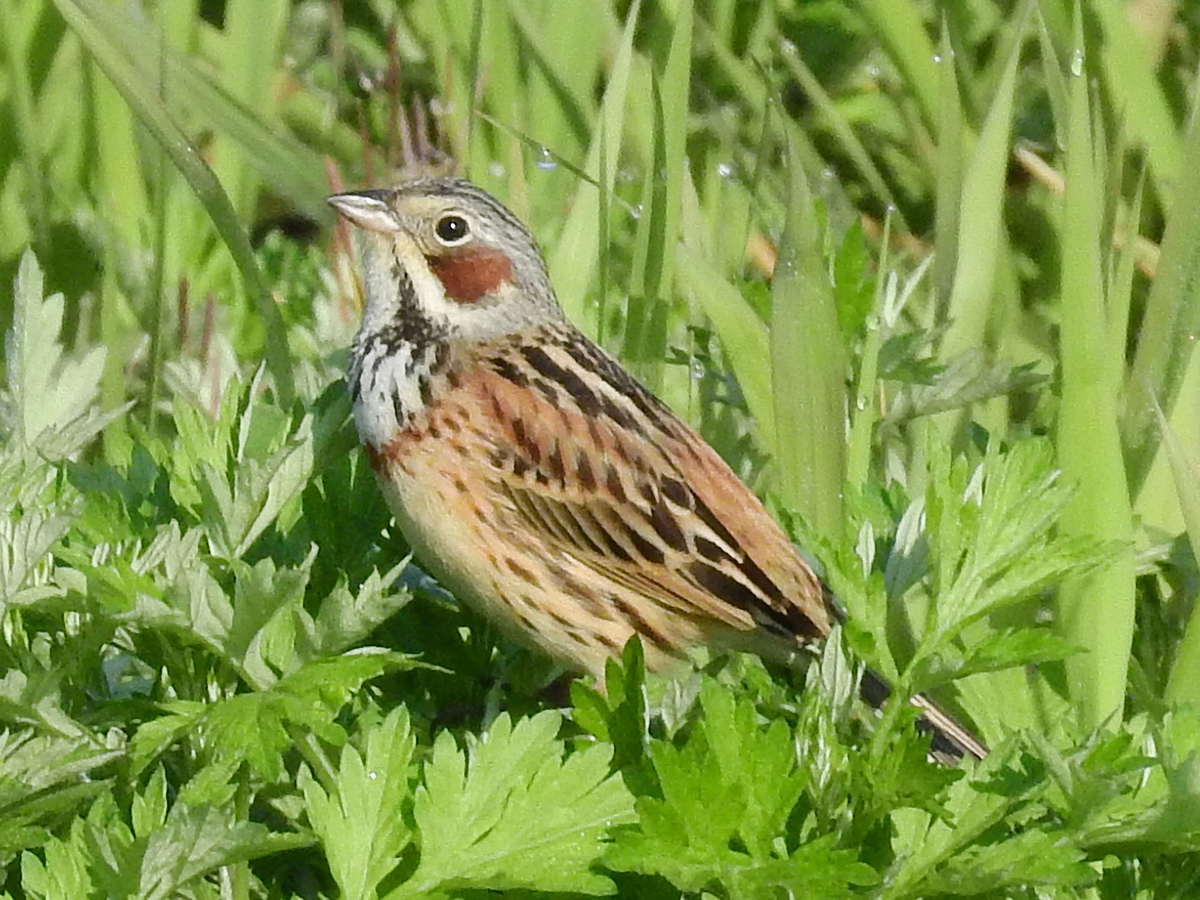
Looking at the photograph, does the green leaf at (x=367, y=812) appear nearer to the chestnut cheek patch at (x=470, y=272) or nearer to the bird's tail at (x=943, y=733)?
the bird's tail at (x=943, y=733)

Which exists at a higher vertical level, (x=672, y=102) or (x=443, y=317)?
(x=672, y=102)

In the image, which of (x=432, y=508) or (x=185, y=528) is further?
(x=432, y=508)

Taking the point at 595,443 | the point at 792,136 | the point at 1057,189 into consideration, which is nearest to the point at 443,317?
the point at 595,443

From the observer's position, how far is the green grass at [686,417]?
5.88ft

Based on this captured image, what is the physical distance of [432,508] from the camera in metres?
2.44

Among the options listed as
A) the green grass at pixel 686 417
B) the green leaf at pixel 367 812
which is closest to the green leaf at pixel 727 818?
the green grass at pixel 686 417

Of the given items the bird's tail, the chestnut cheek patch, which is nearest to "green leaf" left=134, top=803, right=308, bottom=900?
the bird's tail

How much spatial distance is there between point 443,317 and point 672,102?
1.44 feet

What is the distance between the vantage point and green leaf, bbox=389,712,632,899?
5.84 feet

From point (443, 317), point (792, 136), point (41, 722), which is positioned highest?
point (792, 136)

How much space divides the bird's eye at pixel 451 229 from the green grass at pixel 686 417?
0.21 m

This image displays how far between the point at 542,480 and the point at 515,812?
84cm

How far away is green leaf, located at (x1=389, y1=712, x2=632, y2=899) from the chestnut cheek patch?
1036mm

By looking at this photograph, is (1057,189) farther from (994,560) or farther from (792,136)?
(994,560)
